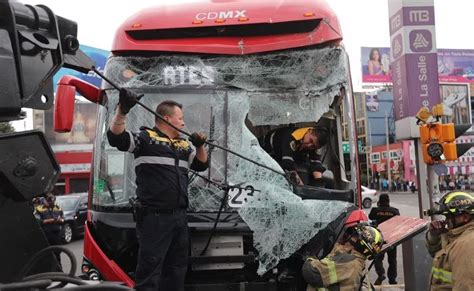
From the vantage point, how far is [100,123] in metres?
4.66

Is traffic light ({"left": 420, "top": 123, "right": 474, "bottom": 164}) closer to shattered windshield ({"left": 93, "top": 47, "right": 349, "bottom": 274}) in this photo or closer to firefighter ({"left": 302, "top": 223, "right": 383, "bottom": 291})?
shattered windshield ({"left": 93, "top": 47, "right": 349, "bottom": 274})

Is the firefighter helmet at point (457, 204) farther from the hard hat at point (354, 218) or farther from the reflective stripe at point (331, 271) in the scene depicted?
the reflective stripe at point (331, 271)

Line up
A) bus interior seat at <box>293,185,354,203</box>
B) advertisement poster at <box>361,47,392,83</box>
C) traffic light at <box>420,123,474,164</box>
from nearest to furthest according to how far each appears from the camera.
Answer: bus interior seat at <box>293,185,354,203</box> → traffic light at <box>420,123,474,164</box> → advertisement poster at <box>361,47,392,83</box>

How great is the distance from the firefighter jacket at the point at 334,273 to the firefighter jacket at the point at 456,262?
62 centimetres

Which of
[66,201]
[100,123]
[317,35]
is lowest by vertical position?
[66,201]

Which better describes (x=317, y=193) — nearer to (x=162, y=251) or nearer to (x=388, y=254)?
(x=162, y=251)

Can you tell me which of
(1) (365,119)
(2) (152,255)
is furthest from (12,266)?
(1) (365,119)

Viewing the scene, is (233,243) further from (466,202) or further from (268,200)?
(466,202)

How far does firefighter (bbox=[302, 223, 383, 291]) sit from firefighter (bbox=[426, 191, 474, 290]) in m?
0.51

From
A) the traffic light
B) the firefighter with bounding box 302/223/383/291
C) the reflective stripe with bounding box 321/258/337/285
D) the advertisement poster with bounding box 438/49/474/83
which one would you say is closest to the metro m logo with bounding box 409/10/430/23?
the traffic light

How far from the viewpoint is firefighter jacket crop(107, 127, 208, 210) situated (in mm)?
3785

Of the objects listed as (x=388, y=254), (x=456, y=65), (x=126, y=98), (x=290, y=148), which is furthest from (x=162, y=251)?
(x=456, y=65)

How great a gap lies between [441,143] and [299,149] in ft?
13.6

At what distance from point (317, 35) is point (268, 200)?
5.30 ft
